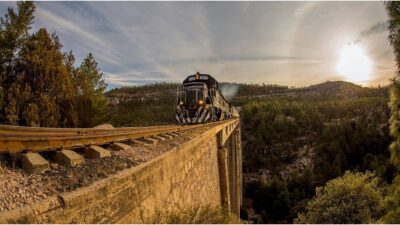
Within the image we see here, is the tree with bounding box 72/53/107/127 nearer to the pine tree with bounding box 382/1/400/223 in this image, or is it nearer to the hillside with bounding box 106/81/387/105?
the pine tree with bounding box 382/1/400/223

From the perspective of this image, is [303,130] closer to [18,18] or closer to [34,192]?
[18,18]

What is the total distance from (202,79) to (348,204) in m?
11.4

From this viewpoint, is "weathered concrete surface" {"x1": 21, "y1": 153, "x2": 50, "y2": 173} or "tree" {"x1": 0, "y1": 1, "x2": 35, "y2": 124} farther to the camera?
"tree" {"x1": 0, "y1": 1, "x2": 35, "y2": 124}

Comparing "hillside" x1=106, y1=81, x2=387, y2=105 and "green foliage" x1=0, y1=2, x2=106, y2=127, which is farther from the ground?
"hillside" x1=106, y1=81, x2=387, y2=105

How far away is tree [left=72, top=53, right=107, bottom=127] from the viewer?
1952 cm

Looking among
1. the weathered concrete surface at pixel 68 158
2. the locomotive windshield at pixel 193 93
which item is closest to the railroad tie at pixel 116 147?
the weathered concrete surface at pixel 68 158

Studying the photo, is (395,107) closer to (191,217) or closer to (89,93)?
(191,217)

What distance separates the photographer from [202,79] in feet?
68.5

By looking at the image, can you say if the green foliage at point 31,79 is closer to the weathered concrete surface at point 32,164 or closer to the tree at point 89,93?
the tree at point 89,93

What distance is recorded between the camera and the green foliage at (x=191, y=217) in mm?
3673

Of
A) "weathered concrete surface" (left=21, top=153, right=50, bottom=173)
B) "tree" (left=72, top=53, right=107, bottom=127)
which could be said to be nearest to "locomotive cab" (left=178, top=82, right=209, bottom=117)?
"tree" (left=72, top=53, right=107, bottom=127)

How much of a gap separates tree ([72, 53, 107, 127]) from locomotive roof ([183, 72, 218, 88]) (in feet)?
21.8

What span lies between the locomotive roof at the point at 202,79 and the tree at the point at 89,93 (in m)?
6.64

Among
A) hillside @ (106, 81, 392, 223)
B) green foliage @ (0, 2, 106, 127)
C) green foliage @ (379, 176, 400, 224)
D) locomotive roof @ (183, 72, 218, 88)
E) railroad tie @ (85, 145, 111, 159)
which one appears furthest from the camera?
hillside @ (106, 81, 392, 223)
